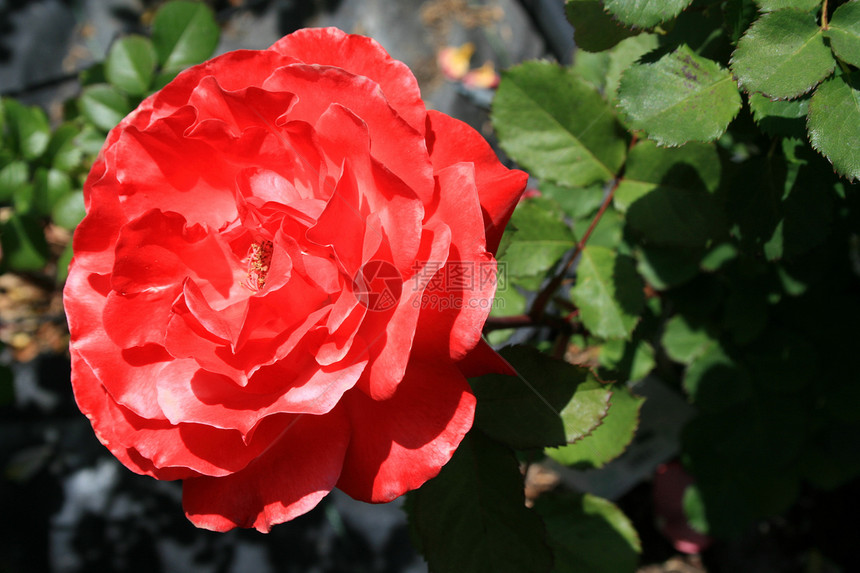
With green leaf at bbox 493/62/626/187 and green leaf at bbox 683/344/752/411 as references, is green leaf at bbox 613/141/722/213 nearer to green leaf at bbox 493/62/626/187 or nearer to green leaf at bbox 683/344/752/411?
green leaf at bbox 493/62/626/187

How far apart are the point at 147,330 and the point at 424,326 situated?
32 centimetres

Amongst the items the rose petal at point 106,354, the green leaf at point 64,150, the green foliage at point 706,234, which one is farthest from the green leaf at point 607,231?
the green leaf at point 64,150

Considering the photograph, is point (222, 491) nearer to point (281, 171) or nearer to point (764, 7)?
point (281, 171)

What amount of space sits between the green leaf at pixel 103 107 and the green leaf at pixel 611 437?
106cm

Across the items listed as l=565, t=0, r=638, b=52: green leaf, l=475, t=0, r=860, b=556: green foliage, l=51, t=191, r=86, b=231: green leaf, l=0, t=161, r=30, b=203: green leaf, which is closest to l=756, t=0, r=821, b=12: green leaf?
l=475, t=0, r=860, b=556: green foliage

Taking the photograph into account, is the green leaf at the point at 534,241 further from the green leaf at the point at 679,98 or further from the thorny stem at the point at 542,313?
the green leaf at the point at 679,98

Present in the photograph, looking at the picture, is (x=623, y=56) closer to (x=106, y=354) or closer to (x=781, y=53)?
(x=781, y=53)

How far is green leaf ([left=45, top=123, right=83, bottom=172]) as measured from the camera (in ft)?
3.98

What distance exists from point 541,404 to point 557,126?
0.50 meters

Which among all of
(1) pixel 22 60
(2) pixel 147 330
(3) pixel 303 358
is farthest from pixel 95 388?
(1) pixel 22 60

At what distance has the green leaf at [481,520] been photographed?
748 millimetres

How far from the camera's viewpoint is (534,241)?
990 millimetres

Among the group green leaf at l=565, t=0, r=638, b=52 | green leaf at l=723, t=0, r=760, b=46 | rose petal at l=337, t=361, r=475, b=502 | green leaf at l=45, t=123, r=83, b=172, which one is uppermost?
green leaf at l=723, t=0, r=760, b=46

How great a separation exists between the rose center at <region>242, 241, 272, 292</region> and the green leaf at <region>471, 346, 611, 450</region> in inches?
13.1
